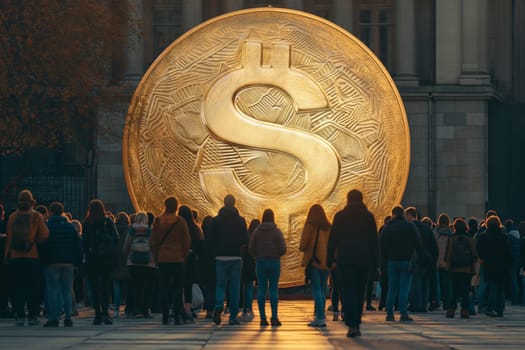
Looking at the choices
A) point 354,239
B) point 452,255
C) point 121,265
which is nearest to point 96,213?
point 121,265

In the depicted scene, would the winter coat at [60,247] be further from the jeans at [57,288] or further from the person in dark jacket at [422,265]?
the person in dark jacket at [422,265]

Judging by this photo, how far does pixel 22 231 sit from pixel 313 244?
4.37m

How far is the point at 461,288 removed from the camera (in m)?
29.0

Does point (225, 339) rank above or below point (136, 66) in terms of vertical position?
below

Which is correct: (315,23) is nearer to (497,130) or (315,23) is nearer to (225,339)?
(225,339)

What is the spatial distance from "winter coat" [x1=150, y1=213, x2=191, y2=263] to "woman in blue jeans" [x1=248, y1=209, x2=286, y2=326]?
107cm

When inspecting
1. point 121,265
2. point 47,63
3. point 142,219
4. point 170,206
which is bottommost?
point 121,265

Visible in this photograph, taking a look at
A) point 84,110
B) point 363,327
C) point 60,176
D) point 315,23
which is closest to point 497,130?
point 60,176

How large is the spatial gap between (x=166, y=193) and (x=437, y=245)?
5.38 metres

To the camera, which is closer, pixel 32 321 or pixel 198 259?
pixel 32 321

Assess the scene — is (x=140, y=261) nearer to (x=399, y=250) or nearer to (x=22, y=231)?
(x=22, y=231)

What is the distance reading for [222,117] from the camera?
106 feet

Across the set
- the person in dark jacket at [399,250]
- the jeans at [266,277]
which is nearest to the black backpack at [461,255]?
the person in dark jacket at [399,250]

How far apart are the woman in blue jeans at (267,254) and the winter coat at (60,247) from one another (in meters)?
2.65
